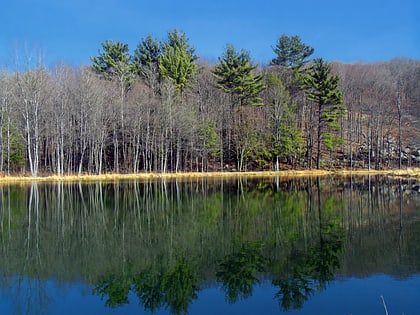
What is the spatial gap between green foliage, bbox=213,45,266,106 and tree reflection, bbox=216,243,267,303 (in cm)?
4138

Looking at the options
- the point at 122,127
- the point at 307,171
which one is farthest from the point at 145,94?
the point at 307,171

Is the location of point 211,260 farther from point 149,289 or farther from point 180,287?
point 149,289

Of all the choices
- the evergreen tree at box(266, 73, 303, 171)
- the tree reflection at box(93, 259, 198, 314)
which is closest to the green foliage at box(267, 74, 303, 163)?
the evergreen tree at box(266, 73, 303, 171)

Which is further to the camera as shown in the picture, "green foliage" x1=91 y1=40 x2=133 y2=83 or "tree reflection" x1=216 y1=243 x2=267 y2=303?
"green foliage" x1=91 y1=40 x2=133 y2=83

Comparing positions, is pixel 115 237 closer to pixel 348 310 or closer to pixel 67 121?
pixel 348 310

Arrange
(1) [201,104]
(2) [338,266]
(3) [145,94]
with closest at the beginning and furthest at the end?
(2) [338,266], (3) [145,94], (1) [201,104]

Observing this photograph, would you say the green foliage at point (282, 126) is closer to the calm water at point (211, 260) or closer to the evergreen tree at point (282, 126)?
the evergreen tree at point (282, 126)

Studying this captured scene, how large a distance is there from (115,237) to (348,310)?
780 cm

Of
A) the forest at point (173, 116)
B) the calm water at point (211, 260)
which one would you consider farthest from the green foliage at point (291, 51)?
the calm water at point (211, 260)

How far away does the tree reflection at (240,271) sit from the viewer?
26.4 feet

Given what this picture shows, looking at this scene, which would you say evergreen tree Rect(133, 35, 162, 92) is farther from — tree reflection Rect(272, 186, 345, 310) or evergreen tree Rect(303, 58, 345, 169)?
tree reflection Rect(272, 186, 345, 310)

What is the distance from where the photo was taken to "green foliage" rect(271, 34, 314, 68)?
5644 centimetres

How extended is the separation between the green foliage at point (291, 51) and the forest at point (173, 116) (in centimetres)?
15

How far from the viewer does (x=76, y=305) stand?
24.1 feet
